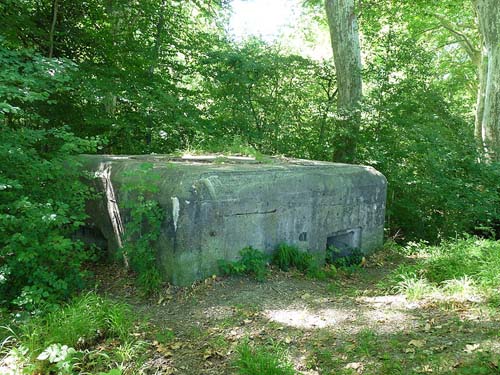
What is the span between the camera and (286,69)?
891 centimetres

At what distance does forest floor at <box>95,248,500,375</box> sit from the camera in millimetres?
2992

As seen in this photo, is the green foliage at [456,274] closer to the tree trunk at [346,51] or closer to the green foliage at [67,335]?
the green foliage at [67,335]

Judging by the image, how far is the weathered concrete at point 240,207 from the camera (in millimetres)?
4504

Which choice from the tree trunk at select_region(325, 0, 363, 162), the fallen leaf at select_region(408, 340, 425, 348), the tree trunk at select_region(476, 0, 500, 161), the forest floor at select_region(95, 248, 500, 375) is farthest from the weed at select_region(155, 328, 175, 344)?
the tree trunk at select_region(476, 0, 500, 161)

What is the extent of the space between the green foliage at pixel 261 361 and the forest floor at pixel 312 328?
2cm

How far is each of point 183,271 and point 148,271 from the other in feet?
1.25

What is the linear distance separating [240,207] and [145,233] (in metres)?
1.05

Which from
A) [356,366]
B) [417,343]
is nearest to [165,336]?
[356,366]

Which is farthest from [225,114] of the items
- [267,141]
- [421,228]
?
[421,228]

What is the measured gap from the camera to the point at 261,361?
9.66ft

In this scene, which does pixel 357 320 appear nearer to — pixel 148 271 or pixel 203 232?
pixel 203 232

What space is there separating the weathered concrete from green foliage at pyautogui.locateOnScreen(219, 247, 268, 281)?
0.08 metres

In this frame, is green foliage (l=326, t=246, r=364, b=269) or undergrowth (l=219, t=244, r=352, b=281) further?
green foliage (l=326, t=246, r=364, b=269)

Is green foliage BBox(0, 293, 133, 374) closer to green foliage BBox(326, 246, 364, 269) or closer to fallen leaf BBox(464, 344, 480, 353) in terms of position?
fallen leaf BBox(464, 344, 480, 353)
